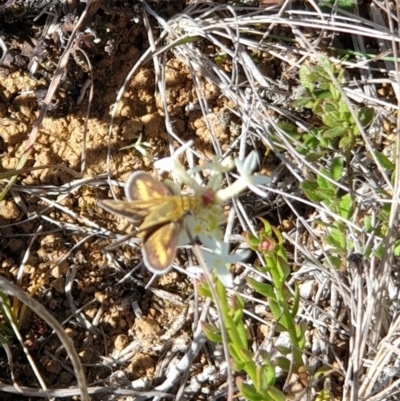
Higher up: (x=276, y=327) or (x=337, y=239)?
(x=337, y=239)

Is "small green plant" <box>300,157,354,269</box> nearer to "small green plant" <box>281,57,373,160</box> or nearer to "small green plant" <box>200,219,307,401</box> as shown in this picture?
"small green plant" <box>281,57,373,160</box>

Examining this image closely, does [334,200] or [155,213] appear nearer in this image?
[155,213]

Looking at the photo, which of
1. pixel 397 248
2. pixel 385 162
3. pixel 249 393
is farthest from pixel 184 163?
pixel 249 393

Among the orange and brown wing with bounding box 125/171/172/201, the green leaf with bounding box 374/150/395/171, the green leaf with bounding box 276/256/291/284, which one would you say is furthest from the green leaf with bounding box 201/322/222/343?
the green leaf with bounding box 374/150/395/171

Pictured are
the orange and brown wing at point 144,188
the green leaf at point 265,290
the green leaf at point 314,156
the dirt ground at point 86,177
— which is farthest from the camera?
the dirt ground at point 86,177

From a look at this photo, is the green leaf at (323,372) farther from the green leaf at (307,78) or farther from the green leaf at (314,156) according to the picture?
the green leaf at (307,78)

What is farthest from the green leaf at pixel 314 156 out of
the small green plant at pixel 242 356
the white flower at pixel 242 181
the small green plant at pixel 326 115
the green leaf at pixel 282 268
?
the white flower at pixel 242 181

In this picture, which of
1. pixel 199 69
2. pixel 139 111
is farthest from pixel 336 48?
pixel 139 111

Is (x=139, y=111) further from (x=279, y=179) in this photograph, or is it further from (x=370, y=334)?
(x=370, y=334)

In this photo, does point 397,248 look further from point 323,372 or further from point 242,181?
point 242,181
